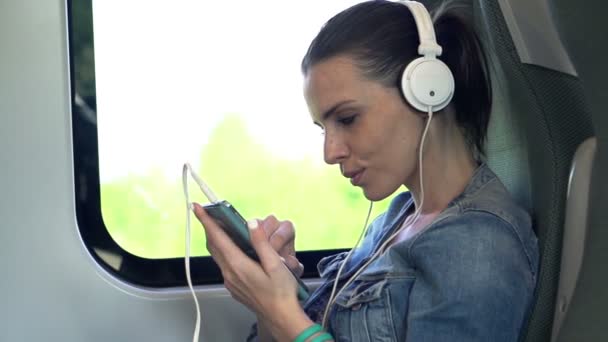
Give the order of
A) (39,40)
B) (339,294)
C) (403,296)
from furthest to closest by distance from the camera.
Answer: (39,40)
(339,294)
(403,296)

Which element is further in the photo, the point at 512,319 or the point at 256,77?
the point at 256,77

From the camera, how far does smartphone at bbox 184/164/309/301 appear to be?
1013 millimetres

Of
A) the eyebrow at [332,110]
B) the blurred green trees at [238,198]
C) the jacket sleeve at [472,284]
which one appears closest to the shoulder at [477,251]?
the jacket sleeve at [472,284]

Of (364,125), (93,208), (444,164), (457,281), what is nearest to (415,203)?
(444,164)

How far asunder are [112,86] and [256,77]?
31cm

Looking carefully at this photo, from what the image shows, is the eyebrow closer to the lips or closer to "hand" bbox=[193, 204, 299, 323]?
the lips

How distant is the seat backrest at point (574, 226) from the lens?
2.62ft

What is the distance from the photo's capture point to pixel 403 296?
935 mm

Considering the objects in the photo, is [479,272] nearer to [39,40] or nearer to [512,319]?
[512,319]

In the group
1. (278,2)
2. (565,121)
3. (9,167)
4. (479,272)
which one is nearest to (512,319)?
(479,272)

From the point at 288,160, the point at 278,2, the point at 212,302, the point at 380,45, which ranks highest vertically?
the point at 278,2

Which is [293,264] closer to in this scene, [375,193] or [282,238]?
[282,238]

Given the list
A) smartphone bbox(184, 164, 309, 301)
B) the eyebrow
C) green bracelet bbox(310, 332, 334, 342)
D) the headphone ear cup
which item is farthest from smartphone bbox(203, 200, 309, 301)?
the headphone ear cup

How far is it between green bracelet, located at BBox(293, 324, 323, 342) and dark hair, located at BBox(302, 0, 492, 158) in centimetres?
39
